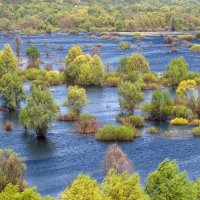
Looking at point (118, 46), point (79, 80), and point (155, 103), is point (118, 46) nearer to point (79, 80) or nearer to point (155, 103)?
point (79, 80)

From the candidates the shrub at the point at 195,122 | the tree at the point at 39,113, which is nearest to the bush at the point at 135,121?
the shrub at the point at 195,122

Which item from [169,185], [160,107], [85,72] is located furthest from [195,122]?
[169,185]

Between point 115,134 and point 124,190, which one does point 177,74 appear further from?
point 124,190

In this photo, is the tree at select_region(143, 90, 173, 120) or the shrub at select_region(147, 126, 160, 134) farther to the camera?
the tree at select_region(143, 90, 173, 120)

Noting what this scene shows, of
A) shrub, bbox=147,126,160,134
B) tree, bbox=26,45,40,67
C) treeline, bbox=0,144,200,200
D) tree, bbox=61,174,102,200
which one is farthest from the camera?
tree, bbox=26,45,40,67

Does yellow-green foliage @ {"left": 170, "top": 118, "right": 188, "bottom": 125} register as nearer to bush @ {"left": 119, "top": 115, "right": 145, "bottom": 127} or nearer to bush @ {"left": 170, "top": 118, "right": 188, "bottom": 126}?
bush @ {"left": 170, "top": 118, "right": 188, "bottom": 126}

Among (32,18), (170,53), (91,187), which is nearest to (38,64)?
(170,53)

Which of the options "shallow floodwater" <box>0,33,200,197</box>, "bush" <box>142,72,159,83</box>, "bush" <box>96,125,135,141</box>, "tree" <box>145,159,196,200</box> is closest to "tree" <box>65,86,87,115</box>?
"shallow floodwater" <box>0,33,200,197</box>
